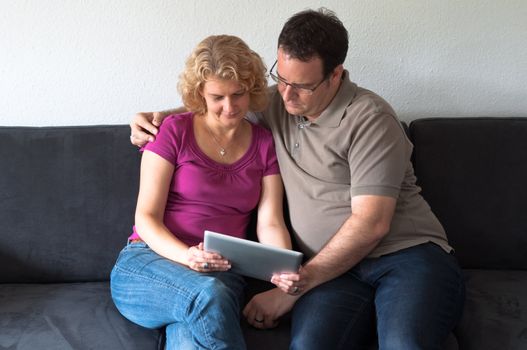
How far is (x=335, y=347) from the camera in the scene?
63.8 inches

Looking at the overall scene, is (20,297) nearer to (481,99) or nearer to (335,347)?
(335,347)

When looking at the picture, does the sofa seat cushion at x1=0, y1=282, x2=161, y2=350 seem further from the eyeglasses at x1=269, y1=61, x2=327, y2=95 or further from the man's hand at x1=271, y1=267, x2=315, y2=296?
the eyeglasses at x1=269, y1=61, x2=327, y2=95

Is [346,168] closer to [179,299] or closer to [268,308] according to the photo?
[268,308]

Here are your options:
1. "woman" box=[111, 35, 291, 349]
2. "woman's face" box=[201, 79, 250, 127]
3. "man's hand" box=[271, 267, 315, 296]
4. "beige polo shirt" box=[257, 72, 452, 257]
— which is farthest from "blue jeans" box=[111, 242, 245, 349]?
"woman's face" box=[201, 79, 250, 127]

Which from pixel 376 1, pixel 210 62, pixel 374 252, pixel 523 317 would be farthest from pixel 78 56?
pixel 523 317

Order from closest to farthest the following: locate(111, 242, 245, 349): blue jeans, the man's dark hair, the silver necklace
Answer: locate(111, 242, 245, 349): blue jeans < the man's dark hair < the silver necklace

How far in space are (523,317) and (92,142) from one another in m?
1.43

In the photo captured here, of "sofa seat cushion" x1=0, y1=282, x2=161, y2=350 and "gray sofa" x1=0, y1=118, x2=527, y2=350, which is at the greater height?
"gray sofa" x1=0, y1=118, x2=527, y2=350

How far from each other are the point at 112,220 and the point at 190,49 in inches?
25.6

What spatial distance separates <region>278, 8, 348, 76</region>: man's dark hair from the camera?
1648mm

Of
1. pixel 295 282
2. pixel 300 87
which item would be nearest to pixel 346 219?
pixel 295 282

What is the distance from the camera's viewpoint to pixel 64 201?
77.5 inches

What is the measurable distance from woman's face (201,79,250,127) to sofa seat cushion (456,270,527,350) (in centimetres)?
89

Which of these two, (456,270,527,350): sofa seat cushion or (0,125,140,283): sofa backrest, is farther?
(0,125,140,283): sofa backrest
